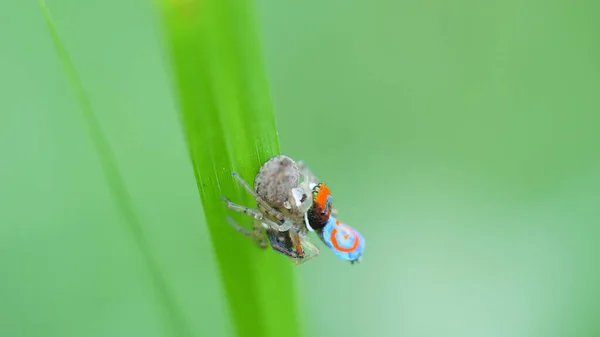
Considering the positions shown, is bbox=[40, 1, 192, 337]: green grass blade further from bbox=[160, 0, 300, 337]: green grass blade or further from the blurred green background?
bbox=[160, 0, 300, 337]: green grass blade

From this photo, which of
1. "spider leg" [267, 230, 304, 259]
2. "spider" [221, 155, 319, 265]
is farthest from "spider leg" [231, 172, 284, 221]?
"spider leg" [267, 230, 304, 259]

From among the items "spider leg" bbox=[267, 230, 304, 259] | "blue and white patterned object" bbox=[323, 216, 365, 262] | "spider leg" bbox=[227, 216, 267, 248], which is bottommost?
"blue and white patterned object" bbox=[323, 216, 365, 262]

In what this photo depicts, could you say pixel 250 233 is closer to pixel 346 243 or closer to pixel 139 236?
pixel 139 236

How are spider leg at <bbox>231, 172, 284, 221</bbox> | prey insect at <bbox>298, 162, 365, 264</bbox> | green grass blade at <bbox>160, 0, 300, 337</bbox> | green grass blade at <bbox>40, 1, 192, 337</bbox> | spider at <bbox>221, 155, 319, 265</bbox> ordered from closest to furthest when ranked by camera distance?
1. green grass blade at <bbox>160, 0, 300, 337</bbox>
2. spider leg at <bbox>231, 172, 284, 221</bbox>
3. spider at <bbox>221, 155, 319, 265</bbox>
4. green grass blade at <bbox>40, 1, 192, 337</bbox>
5. prey insect at <bbox>298, 162, 365, 264</bbox>

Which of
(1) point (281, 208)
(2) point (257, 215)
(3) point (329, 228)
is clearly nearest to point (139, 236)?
(2) point (257, 215)

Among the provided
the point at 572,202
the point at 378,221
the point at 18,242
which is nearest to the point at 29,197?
the point at 18,242

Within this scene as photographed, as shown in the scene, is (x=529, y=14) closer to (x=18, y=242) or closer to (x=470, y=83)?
(x=470, y=83)
